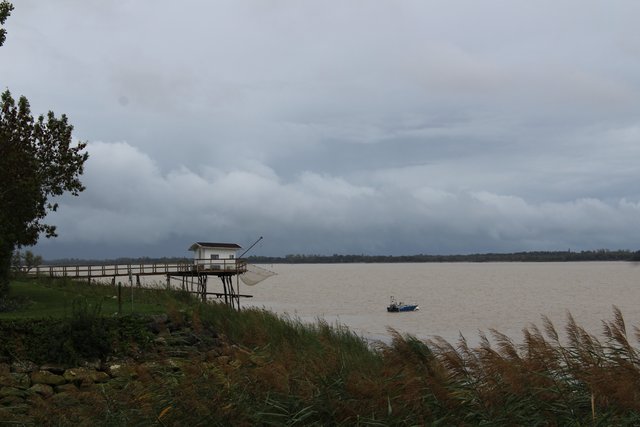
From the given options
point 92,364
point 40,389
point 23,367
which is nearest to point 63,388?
point 40,389

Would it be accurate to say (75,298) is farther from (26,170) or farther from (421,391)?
(421,391)

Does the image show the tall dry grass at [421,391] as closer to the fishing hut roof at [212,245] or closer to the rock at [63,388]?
the rock at [63,388]

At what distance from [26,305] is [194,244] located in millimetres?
27610

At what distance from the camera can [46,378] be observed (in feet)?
56.0

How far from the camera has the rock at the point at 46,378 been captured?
17.0 metres

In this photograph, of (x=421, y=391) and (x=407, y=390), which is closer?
(x=407, y=390)

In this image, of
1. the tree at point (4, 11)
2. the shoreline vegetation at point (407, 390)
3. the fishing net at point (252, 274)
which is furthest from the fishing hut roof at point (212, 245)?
the shoreline vegetation at point (407, 390)

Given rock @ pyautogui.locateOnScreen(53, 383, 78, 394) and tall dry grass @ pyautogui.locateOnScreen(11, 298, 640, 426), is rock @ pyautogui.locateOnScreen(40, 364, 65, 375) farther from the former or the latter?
tall dry grass @ pyautogui.locateOnScreen(11, 298, 640, 426)

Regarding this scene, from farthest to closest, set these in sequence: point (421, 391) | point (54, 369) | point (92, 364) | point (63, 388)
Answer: point (92, 364), point (54, 369), point (63, 388), point (421, 391)

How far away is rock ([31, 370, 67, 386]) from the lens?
1698 centimetres

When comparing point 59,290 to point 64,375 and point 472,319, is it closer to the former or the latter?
point 64,375

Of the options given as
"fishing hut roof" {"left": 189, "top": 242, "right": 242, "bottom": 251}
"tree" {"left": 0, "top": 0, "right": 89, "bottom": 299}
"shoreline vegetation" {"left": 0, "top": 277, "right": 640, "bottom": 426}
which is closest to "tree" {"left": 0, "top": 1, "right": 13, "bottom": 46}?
"tree" {"left": 0, "top": 0, "right": 89, "bottom": 299}

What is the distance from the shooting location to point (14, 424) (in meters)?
8.34

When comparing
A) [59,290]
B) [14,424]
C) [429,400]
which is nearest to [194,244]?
[59,290]
